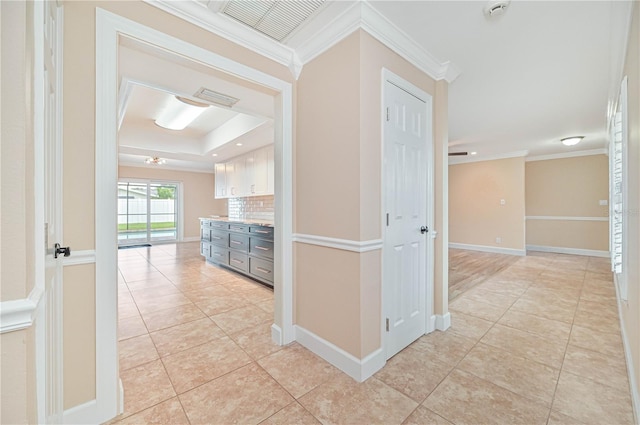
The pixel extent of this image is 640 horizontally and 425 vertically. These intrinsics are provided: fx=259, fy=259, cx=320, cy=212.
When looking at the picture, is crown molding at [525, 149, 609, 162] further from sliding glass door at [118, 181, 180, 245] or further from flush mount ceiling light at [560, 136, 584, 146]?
sliding glass door at [118, 181, 180, 245]

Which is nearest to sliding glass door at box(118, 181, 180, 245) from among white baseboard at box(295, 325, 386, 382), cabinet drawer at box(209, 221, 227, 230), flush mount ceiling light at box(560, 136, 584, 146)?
cabinet drawer at box(209, 221, 227, 230)

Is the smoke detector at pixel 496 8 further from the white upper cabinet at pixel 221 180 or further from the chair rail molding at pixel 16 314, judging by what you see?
the white upper cabinet at pixel 221 180

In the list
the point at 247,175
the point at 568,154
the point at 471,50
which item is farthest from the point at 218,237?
the point at 568,154

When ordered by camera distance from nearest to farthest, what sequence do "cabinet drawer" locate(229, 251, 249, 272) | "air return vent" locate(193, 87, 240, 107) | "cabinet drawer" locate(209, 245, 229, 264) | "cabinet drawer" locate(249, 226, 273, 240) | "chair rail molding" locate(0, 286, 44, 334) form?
"chair rail molding" locate(0, 286, 44, 334), "air return vent" locate(193, 87, 240, 107), "cabinet drawer" locate(249, 226, 273, 240), "cabinet drawer" locate(229, 251, 249, 272), "cabinet drawer" locate(209, 245, 229, 264)

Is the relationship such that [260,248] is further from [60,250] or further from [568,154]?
[568,154]

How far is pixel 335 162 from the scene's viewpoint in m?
1.93

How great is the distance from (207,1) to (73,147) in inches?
46.9

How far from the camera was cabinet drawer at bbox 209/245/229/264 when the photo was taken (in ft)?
15.7

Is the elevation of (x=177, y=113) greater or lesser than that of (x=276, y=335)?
greater

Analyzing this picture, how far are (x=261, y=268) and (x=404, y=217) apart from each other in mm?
2495

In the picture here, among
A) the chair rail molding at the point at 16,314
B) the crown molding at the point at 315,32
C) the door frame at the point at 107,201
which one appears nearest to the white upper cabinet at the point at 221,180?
the crown molding at the point at 315,32

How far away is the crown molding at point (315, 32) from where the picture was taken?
1680 mm

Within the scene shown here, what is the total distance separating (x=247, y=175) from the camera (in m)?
5.38

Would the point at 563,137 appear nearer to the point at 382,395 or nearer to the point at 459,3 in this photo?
the point at 459,3
